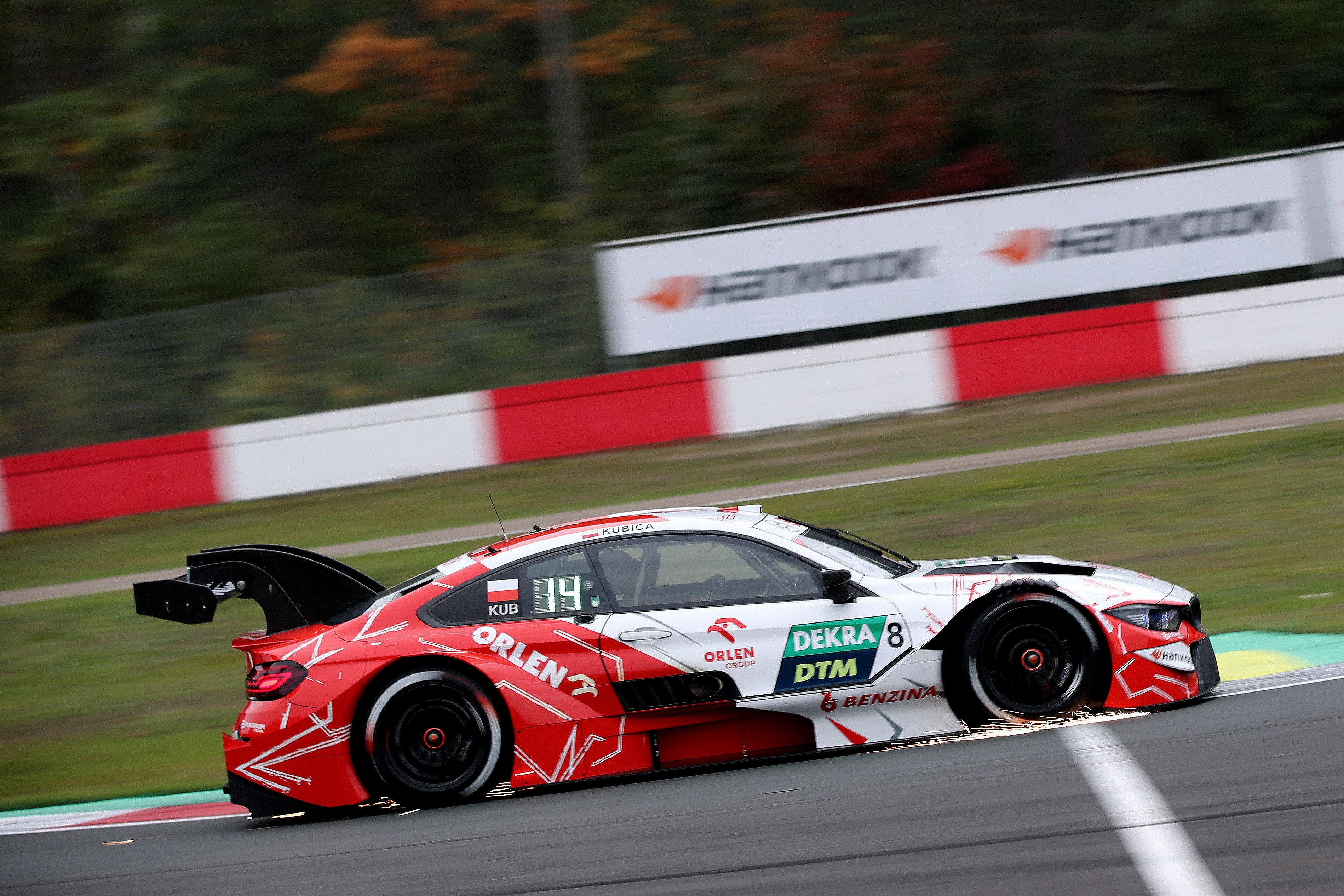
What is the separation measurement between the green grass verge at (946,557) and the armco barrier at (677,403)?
287 centimetres

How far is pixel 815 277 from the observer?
1509 cm

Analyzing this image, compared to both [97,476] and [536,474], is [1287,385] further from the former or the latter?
[97,476]

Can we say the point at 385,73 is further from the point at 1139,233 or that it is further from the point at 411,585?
the point at 411,585

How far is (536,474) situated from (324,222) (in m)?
12.8

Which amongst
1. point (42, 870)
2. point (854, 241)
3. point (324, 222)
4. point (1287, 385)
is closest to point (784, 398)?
point (854, 241)

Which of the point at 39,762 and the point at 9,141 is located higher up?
the point at 9,141

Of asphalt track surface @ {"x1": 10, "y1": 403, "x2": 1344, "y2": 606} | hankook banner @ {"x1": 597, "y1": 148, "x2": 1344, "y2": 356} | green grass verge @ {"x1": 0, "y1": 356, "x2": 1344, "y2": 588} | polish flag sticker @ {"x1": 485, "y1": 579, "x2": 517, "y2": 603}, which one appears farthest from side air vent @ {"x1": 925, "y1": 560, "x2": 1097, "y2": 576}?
hankook banner @ {"x1": 597, "y1": 148, "x2": 1344, "y2": 356}

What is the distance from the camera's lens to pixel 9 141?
24.9 meters

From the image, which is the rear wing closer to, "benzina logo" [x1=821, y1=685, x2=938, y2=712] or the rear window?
the rear window

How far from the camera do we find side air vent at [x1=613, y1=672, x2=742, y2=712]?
6020 mm

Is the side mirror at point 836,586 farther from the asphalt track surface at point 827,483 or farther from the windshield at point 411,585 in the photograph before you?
the asphalt track surface at point 827,483

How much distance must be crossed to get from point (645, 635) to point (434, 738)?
3.53 ft

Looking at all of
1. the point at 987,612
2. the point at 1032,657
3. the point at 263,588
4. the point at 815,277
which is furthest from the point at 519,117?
the point at 1032,657

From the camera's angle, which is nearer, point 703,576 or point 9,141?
point 703,576
